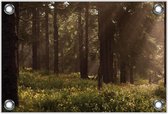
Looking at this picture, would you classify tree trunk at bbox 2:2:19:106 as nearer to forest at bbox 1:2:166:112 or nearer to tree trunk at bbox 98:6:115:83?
forest at bbox 1:2:166:112

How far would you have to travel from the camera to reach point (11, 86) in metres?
10.1

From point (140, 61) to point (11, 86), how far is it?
2326cm

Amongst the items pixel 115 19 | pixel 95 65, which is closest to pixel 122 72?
pixel 115 19

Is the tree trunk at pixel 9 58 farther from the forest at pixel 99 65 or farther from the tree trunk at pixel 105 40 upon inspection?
the tree trunk at pixel 105 40

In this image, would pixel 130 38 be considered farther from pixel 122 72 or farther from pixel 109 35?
pixel 122 72

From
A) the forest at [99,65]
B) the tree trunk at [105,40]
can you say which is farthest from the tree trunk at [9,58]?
the tree trunk at [105,40]

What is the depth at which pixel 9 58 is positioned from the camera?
33.7 ft

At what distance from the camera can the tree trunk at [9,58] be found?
1002 centimetres

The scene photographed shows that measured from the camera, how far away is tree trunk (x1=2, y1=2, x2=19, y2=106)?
10.0 metres

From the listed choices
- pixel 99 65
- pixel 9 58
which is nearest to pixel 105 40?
pixel 99 65

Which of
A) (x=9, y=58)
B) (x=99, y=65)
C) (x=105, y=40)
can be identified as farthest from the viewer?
(x=105, y=40)

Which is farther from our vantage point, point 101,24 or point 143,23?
point 143,23

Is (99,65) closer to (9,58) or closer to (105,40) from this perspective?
(105,40)

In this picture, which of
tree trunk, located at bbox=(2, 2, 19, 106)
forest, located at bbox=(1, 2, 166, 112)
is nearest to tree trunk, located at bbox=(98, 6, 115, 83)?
forest, located at bbox=(1, 2, 166, 112)
